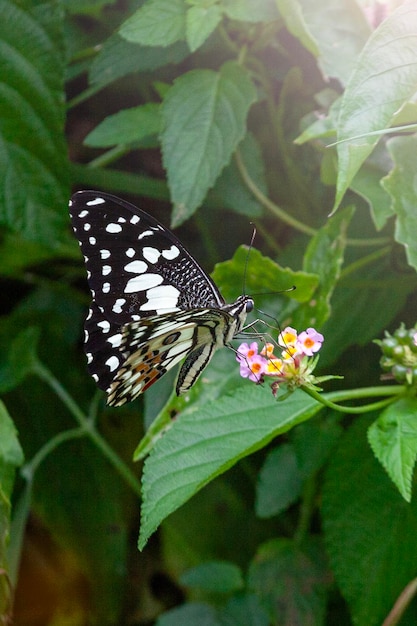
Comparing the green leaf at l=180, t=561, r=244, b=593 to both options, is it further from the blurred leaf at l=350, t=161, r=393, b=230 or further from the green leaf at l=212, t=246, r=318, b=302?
the blurred leaf at l=350, t=161, r=393, b=230

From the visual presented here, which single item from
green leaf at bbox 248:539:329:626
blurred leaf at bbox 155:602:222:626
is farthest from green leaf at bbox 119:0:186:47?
blurred leaf at bbox 155:602:222:626

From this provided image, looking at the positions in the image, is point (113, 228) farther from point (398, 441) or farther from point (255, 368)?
point (398, 441)

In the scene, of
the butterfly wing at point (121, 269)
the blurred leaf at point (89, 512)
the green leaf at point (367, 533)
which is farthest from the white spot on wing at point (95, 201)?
the blurred leaf at point (89, 512)

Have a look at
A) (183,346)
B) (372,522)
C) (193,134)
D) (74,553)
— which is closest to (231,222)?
(193,134)

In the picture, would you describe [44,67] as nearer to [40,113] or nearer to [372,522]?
[40,113]

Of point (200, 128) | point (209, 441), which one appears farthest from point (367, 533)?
point (200, 128)
